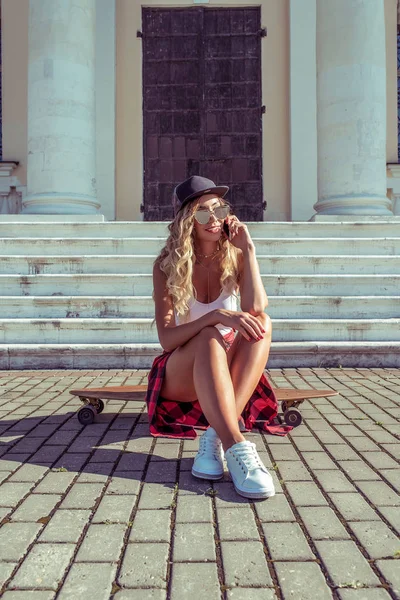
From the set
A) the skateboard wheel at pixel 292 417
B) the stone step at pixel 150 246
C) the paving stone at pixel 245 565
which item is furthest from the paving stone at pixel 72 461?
the stone step at pixel 150 246

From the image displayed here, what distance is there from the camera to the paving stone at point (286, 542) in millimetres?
1988

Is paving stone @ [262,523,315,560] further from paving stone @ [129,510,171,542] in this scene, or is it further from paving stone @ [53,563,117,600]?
paving stone @ [53,563,117,600]

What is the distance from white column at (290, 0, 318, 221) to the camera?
33.5 feet

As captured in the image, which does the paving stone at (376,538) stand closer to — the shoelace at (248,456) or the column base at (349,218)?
the shoelace at (248,456)

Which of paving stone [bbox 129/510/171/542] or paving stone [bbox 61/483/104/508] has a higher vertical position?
paving stone [bbox 61/483/104/508]

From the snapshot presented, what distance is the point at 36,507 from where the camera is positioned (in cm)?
242

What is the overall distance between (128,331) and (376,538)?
4165 mm

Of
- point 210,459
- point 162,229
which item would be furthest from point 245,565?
point 162,229

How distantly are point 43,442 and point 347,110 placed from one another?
21.5 feet

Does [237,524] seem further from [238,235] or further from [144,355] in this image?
[144,355]

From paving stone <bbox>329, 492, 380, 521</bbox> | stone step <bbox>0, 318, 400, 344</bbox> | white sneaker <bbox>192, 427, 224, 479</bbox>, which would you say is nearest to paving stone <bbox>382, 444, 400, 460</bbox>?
paving stone <bbox>329, 492, 380, 521</bbox>

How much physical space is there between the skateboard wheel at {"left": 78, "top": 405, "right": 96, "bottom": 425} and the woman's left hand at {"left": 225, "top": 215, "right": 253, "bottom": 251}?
1383 millimetres

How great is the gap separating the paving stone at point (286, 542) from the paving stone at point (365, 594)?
0.74 ft

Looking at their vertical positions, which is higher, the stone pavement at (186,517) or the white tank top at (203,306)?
the white tank top at (203,306)
